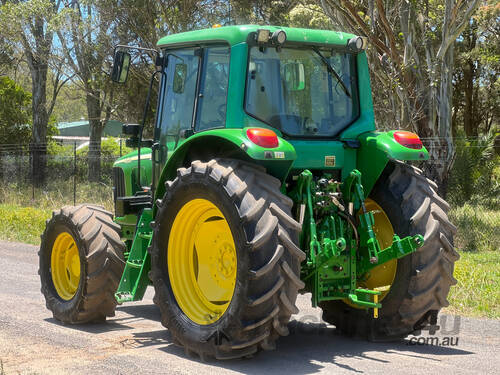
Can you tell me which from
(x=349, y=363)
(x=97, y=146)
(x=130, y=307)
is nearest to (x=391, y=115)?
(x=130, y=307)

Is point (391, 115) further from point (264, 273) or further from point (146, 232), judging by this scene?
point (264, 273)

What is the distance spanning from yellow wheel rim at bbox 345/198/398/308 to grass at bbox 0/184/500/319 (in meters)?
1.64

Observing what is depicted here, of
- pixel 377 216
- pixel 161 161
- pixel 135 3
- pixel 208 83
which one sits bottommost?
pixel 377 216

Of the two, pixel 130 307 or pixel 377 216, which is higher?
pixel 377 216

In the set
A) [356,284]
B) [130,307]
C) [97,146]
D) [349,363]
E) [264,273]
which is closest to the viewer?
[264,273]

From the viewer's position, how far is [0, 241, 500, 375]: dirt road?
5.75m

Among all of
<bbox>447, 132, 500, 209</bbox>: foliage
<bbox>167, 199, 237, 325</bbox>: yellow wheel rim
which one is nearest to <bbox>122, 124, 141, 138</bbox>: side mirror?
<bbox>167, 199, 237, 325</bbox>: yellow wheel rim

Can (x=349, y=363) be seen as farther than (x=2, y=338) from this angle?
No

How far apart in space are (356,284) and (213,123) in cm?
193

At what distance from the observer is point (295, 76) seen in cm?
671

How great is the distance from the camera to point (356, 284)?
→ 663 cm

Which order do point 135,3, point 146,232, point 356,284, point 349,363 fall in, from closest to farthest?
1. point 349,363
2. point 356,284
3. point 146,232
4. point 135,3

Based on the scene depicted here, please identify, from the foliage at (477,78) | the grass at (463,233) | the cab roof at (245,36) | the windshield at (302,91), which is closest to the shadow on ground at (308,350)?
the grass at (463,233)

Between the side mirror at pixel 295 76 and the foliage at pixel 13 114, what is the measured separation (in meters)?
25.9
